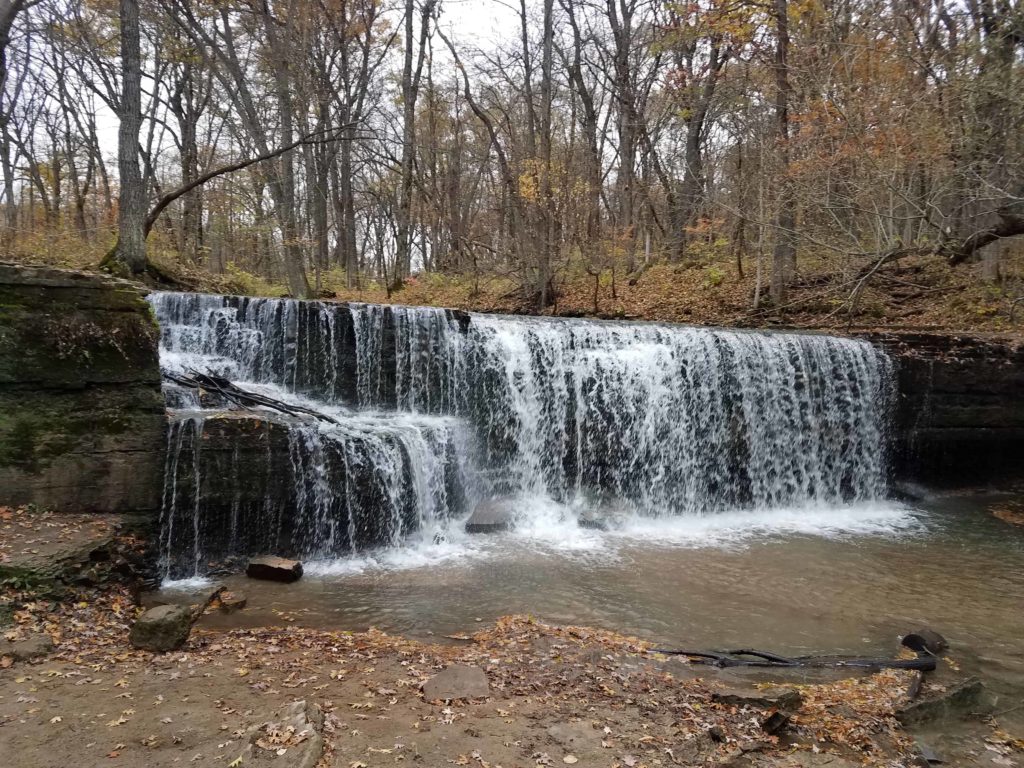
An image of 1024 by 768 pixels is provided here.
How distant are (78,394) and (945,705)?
780cm

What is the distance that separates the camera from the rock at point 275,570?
21.6 ft

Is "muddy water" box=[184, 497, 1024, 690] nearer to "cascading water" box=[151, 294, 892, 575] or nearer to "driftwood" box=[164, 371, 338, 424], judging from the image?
"cascading water" box=[151, 294, 892, 575]

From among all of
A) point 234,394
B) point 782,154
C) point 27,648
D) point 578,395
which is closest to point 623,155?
point 782,154

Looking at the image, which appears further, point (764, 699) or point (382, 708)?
point (764, 699)

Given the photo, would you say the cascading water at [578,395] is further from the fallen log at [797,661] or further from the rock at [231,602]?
the fallen log at [797,661]

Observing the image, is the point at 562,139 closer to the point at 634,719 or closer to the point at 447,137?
the point at 447,137

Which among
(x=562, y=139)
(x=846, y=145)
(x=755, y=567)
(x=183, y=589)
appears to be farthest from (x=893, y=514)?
(x=562, y=139)

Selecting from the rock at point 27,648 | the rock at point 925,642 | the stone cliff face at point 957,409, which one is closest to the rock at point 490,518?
the rock at point 925,642

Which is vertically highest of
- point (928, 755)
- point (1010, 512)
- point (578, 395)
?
point (578, 395)

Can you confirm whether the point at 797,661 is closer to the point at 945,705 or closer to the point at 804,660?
the point at 804,660

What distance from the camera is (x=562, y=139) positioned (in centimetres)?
2402

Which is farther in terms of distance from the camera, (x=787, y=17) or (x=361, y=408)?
(x=787, y=17)

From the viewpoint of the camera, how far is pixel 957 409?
1106 centimetres

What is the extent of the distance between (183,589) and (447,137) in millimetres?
25525
